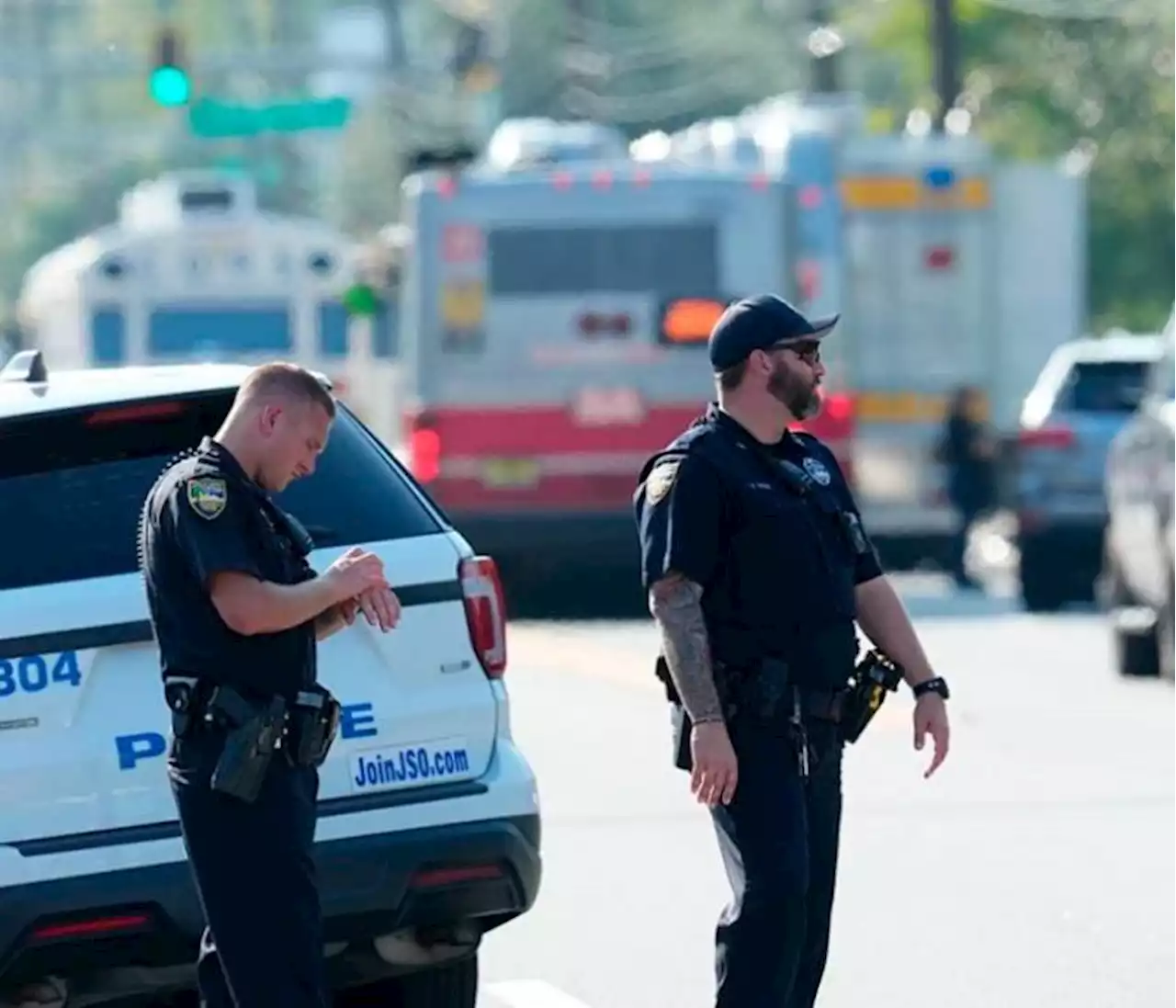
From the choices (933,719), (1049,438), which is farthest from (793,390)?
(1049,438)

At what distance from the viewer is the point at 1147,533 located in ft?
60.3

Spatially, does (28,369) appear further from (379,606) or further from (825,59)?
(825,59)

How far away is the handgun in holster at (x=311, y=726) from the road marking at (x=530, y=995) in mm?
2654

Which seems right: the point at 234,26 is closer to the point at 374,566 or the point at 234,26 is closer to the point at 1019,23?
the point at 1019,23

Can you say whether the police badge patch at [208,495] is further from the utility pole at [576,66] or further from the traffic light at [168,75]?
the utility pole at [576,66]

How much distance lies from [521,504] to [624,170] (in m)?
2.17

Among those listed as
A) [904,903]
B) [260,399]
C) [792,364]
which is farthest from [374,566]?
[904,903]

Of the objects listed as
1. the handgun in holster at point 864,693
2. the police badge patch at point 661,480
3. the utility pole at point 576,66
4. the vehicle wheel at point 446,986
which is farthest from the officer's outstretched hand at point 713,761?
the utility pole at point 576,66

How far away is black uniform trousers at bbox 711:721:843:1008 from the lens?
7.32 meters

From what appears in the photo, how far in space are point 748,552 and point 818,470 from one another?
26 cm

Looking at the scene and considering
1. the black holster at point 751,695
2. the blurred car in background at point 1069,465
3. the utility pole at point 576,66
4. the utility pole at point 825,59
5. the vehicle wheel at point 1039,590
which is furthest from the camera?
the utility pole at point 576,66

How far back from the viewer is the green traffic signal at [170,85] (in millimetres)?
Answer: 34344

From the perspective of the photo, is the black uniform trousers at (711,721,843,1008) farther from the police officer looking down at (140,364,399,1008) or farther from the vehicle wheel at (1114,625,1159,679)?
the vehicle wheel at (1114,625,1159,679)

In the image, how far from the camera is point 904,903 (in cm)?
1109
